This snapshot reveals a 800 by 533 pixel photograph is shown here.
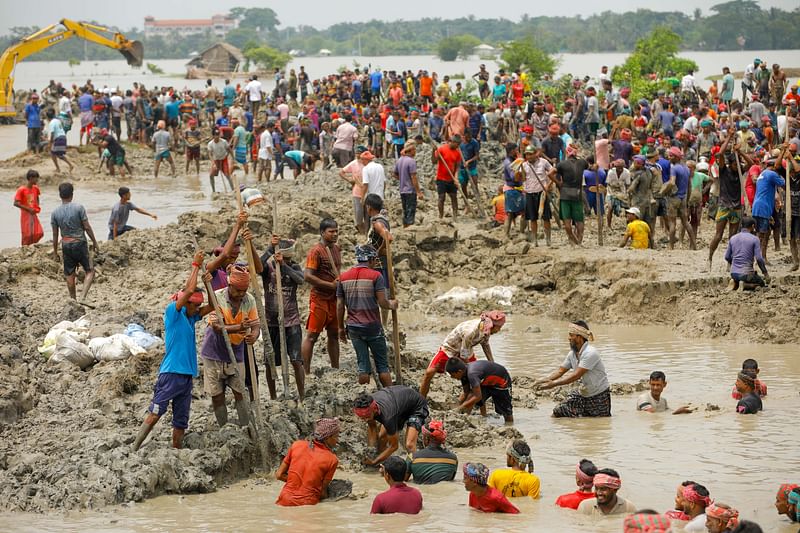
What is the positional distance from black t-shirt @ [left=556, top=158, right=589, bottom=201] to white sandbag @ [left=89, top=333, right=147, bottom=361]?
766cm

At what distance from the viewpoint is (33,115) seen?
95.2 feet

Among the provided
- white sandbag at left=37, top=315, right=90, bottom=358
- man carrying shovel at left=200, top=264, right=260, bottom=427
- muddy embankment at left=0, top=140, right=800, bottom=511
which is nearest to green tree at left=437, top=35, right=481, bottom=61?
muddy embankment at left=0, top=140, right=800, bottom=511

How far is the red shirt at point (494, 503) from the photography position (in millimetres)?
8094

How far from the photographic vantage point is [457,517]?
8117mm

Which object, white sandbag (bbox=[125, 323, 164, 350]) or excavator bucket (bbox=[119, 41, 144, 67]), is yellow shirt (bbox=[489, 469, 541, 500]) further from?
excavator bucket (bbox=[119, 41, 144, 67])

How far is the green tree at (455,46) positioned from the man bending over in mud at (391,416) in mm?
109166

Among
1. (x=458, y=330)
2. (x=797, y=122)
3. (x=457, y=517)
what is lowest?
(x=457, y=517)

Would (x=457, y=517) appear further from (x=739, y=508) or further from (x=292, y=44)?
(x=292, y=44)

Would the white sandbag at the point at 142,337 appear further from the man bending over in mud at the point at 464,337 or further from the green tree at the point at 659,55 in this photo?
the green tree at the point at 659,55

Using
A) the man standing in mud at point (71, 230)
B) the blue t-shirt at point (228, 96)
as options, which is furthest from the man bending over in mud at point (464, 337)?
the blue t-shirt at point (228, 96)

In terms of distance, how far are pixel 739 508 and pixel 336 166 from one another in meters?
15.6

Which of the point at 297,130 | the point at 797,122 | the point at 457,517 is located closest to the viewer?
the point at 457,517

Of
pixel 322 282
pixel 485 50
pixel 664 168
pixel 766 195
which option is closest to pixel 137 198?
pixel 664 168

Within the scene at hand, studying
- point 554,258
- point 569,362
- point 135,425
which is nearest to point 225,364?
point 135,425
